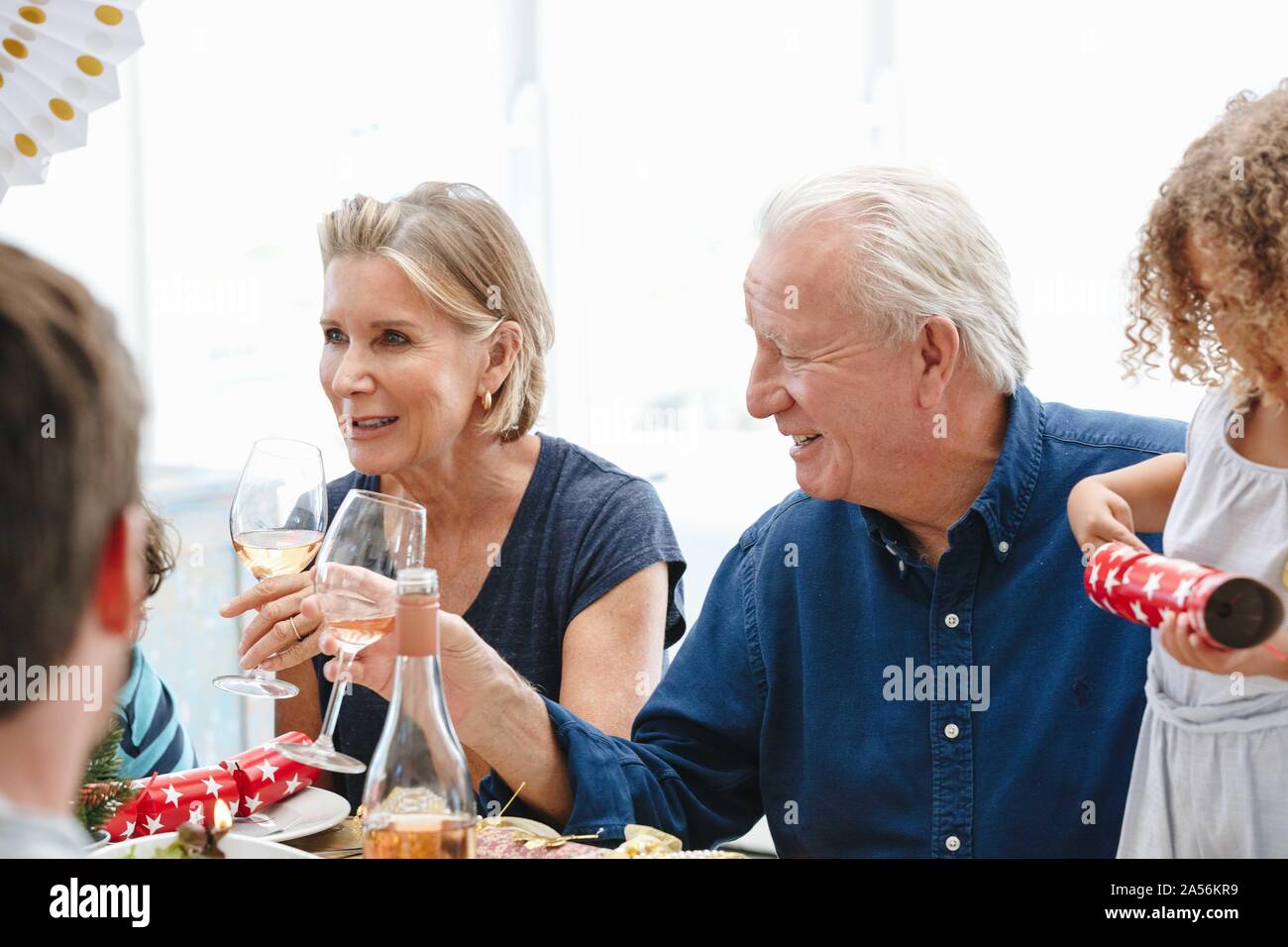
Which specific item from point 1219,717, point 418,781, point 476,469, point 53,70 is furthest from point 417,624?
point 476,469

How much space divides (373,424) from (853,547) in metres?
0.79

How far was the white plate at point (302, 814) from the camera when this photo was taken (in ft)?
3.88

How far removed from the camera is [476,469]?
2.01 metres

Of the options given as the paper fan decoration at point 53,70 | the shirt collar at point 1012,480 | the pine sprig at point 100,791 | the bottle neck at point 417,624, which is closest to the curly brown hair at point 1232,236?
the shirt collar at point 1012,480

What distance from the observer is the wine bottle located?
908 mm

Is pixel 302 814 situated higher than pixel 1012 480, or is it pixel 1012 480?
pixel 1012 480

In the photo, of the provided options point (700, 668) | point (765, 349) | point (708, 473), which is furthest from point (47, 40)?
point (708, 473)

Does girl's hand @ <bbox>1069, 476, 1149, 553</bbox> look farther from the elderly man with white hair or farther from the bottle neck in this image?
the bottle neck

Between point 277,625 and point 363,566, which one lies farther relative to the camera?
point 277,625

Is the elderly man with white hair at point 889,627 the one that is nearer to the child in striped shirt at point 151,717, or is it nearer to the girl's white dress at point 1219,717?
the girl's white dress at point 1219,717

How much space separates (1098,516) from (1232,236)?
0.26 m

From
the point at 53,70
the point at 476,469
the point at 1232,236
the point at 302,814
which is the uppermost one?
the point at 53,70

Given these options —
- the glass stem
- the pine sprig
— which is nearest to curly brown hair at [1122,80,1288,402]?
the glass stem

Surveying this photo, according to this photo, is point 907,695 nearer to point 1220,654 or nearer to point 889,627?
point 889,627
